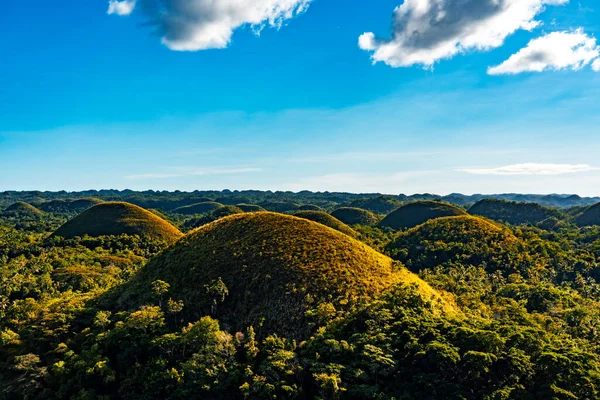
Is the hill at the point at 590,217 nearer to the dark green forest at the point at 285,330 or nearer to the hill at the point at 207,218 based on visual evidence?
the dark green forest at the point at 285,330

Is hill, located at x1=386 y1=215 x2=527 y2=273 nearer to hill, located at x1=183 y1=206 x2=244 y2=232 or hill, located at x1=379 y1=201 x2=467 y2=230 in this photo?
hill, located at x1=379 y1=201 x2=467 y2=230

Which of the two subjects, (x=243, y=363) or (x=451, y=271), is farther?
(x=451, y=271)

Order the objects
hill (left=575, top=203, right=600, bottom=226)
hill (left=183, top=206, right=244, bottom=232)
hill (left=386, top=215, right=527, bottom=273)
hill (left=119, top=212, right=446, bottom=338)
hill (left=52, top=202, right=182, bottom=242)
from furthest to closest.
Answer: hill (left=575, top=203, right=600, bottom=226) < hill (left=183, top=206, right=244, bottom=232) < hill (left=52, top=202, right=182, bottom=242) < hill (left=386, top=215, right=527, bottom=273) < hill (left=119, top=212, right=446, bottom=338)

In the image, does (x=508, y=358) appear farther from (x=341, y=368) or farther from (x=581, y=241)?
(x=581, y=241)

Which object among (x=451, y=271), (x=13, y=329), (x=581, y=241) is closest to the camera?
(x=13, y=329)

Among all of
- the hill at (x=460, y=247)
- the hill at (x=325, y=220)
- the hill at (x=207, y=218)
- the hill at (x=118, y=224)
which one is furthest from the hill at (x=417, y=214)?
the hill at (x=118, y=224)

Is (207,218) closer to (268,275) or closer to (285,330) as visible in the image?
(268,275)

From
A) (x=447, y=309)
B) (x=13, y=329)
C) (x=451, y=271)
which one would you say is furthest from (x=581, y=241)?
(x=13, y=329)

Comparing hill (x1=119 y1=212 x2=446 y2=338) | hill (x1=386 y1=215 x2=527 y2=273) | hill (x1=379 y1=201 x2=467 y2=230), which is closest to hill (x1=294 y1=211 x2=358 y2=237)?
hill (x1=386 y1=215 x2=527 y2=273)
